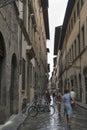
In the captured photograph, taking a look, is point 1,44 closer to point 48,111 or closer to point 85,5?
point 48,111

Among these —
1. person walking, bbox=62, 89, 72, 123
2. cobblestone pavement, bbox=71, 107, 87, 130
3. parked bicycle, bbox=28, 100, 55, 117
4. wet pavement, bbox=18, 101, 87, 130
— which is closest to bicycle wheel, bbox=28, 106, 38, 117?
parked bicycle, bbox=28, 100, 55, 117

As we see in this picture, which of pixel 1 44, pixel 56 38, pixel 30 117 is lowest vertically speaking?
pixel 30 117

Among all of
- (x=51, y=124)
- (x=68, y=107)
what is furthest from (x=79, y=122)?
(x=68, y=107)

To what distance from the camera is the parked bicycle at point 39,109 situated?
1954cm

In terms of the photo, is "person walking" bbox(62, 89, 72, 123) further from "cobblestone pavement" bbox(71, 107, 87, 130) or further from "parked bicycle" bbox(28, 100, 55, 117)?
"parked bicycle" bbox(28, 100, 55, 117)

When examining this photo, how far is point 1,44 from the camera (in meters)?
13.6

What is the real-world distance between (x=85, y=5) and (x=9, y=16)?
14.7m

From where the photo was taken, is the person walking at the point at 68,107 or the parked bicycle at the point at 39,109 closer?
the person walking at the point at 68,107

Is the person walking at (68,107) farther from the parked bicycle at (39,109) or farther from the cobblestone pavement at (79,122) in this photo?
the parked bicycle at (39,109)

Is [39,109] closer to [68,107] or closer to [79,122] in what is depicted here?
[79,122]

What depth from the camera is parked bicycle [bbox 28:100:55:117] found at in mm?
19536

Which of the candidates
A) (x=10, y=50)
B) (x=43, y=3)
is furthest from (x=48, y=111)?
(x=43, y=3)

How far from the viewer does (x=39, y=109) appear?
20391 mm

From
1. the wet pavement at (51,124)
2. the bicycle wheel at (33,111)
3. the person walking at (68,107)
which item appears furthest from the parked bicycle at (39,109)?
the person walking at (68,107)
